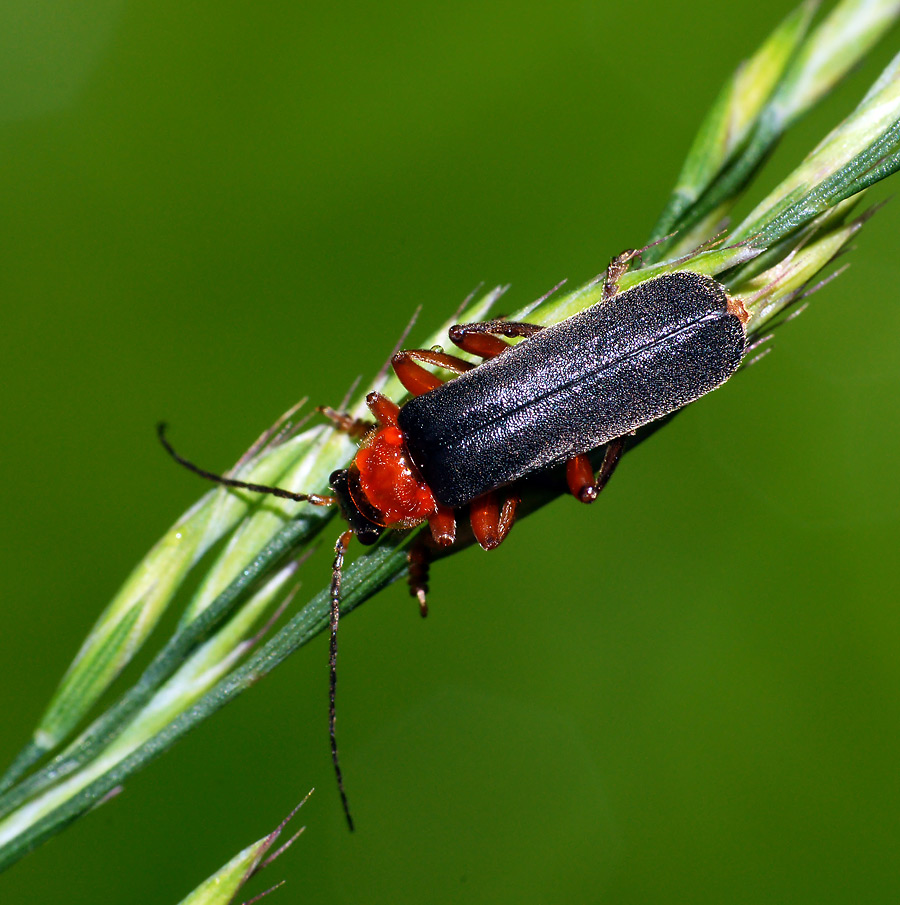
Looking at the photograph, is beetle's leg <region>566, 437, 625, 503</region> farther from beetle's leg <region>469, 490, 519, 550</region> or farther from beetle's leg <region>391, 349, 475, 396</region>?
beetle's leg <region>391, 349, 475, 396</region>

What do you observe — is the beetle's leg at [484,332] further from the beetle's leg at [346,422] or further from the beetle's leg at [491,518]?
the beetle's leg at [491,518]

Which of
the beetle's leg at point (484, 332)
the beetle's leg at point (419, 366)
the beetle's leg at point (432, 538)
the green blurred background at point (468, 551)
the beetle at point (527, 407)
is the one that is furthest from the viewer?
the green blurred background at point (468, 551)

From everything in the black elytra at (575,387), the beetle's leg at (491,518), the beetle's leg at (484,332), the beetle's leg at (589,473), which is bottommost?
the beetle's leg at (589,473)

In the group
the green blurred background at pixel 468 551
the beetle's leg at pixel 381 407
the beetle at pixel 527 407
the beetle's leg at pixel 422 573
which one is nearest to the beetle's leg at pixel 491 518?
the beetle at pixel 527 407

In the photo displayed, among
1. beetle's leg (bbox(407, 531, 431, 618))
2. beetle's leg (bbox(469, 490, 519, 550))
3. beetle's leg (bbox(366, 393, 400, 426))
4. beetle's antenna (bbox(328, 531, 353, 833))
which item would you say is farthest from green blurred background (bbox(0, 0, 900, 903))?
beetle's leg (bbox(366, 393, 400, 426))

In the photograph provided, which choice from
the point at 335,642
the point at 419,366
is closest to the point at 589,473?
the point at 419,366

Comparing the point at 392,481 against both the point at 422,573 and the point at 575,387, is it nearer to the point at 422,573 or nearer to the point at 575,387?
the point at 422,573

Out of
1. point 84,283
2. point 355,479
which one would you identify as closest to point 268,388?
point 84,283
